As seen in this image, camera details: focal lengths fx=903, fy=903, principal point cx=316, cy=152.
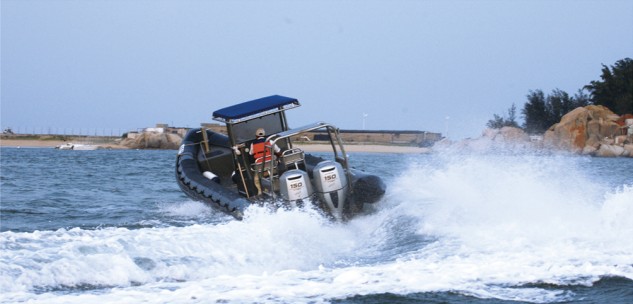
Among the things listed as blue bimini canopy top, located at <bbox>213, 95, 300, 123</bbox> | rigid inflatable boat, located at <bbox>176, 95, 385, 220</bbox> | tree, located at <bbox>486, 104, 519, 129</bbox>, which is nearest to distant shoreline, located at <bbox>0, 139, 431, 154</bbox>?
tree, located at <bbox>486, 104, 519, 129</bbox>

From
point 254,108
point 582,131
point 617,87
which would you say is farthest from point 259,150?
point 617,87

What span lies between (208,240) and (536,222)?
11.4ft

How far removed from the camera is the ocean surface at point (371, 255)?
23.0 ft

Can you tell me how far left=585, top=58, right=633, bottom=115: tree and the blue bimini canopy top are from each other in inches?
2308

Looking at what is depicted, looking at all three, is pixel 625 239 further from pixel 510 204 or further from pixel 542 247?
pixel 510 204

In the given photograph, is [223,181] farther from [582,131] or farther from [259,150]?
[582,131]

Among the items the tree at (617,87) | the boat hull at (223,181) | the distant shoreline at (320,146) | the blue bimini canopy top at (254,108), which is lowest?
the distant shoreline at (320,146)

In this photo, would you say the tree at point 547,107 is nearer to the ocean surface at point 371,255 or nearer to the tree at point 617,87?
the tree at point 617,87

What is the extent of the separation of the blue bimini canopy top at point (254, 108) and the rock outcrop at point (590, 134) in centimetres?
4749

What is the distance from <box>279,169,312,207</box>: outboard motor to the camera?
1110cm

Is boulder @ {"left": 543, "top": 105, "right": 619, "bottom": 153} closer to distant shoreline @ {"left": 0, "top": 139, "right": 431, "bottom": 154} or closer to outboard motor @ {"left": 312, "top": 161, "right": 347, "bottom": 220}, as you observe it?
distant shoreline @ {"left": 0, "top": 139, "right": 431, "bottom": 154}

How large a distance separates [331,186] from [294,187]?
52cm

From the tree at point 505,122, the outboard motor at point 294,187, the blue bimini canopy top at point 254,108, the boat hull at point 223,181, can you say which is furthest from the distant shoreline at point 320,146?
the outboard motor at point 294,187

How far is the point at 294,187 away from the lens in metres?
11.1
